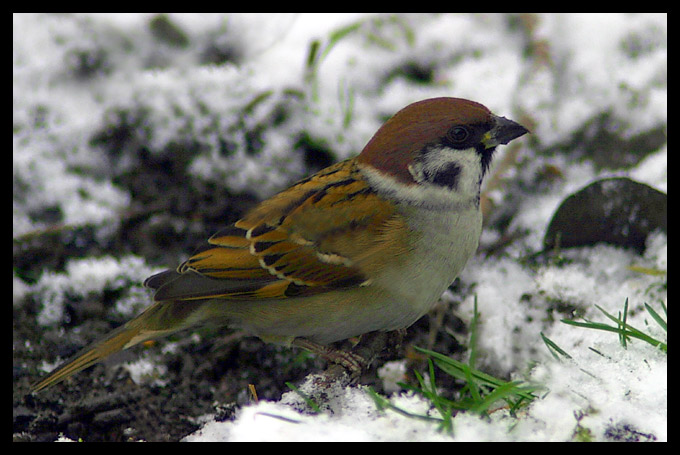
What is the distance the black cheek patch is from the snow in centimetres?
84

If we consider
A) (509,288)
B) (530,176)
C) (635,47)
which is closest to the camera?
(509,288)

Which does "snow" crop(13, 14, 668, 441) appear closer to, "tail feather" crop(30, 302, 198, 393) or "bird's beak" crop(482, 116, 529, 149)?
"tail feather" crop(30, 302, 198, 393)

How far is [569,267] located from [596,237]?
0.86 ft

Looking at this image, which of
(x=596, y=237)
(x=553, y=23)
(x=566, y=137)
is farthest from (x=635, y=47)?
(x=596, y=237)

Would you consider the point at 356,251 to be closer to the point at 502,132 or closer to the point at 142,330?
the point at 502,132

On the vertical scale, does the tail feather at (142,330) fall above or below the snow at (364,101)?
below

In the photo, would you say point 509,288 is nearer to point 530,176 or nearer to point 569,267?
point 569,267

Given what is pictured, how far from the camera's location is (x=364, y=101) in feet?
15.6

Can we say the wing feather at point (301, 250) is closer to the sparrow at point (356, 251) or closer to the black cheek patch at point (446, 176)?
the sparrow at point (356, 251)

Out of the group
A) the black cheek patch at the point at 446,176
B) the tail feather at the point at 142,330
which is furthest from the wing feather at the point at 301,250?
the black cheek patch at the point at 446,176

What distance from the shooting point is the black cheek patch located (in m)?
3.03

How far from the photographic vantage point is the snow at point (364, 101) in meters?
3.50

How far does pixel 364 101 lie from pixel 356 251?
2053 mm

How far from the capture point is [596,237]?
3672 mm
